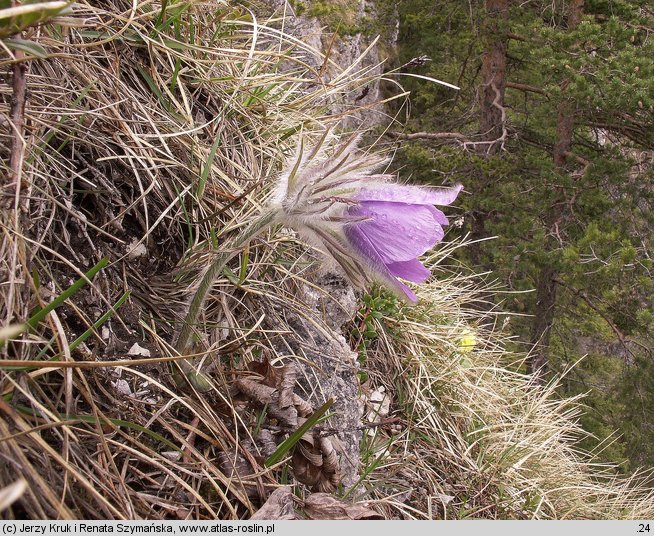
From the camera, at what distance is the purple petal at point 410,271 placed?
111 centimetres

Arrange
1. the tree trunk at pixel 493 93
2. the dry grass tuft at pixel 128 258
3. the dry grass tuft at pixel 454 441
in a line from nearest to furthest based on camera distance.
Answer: the dry grass tuft at pixel 128 258 → the dry grass tuft at pixel 454 441 → the tree trunk at pixel 493 93

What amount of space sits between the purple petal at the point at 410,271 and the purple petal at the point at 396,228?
3 centimetres

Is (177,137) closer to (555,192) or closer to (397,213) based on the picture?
(397,213)

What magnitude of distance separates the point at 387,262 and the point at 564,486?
180cm

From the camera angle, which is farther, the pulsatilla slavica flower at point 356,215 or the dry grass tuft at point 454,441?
the dry grass tuft at point 454,441

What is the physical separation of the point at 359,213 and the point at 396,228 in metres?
0.07

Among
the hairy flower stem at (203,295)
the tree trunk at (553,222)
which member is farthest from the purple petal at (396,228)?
the tree trunk at (553,222)

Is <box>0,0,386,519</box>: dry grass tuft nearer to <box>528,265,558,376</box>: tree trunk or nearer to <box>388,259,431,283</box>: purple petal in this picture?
<box>388,259,431,283</box>: purple petal

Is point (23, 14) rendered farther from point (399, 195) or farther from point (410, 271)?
point (410, 271)

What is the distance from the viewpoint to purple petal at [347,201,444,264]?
106cm

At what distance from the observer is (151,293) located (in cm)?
126

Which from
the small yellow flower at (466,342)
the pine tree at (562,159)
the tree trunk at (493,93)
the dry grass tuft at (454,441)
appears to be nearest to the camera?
the dry grass tuft at (454,441)

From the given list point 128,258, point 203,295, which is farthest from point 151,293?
point 203,295

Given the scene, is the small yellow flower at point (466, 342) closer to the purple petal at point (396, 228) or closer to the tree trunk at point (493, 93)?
the purple petal at point (396, 228)
